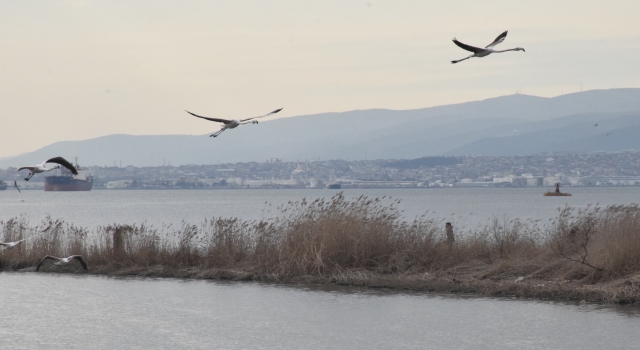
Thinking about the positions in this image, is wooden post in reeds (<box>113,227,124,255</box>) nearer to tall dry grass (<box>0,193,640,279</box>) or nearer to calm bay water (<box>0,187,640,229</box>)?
tall dry grass (<box>0,193,640,279</box>)

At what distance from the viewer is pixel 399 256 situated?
20.6 meters

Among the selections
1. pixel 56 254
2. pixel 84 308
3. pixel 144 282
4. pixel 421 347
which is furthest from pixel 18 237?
pixel 421 347

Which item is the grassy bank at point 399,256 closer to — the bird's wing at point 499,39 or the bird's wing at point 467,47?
the bird's wing at point 499,39

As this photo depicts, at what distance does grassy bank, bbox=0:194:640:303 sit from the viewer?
57.9 feet

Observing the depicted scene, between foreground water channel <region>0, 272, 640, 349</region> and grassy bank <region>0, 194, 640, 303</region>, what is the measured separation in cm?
65

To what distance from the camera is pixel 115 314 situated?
1691cm

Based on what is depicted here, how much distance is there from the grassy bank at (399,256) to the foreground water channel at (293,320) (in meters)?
0.65

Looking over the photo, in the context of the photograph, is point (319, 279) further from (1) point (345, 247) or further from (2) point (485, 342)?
(2) point (485, 342)

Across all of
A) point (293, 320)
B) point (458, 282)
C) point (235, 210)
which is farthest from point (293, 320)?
point (235, 210)

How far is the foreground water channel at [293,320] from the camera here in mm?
13977

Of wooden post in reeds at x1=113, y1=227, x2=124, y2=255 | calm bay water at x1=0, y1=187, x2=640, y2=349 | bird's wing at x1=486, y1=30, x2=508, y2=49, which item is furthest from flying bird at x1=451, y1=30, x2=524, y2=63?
wooden post in reeds at x1=113, y1=227, x2=124, y2=255

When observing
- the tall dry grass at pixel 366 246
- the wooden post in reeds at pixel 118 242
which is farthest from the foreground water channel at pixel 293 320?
the wooden post in reeds at pixel 118 242

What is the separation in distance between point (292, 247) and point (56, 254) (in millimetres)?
7578

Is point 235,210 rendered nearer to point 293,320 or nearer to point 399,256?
point 399,256
